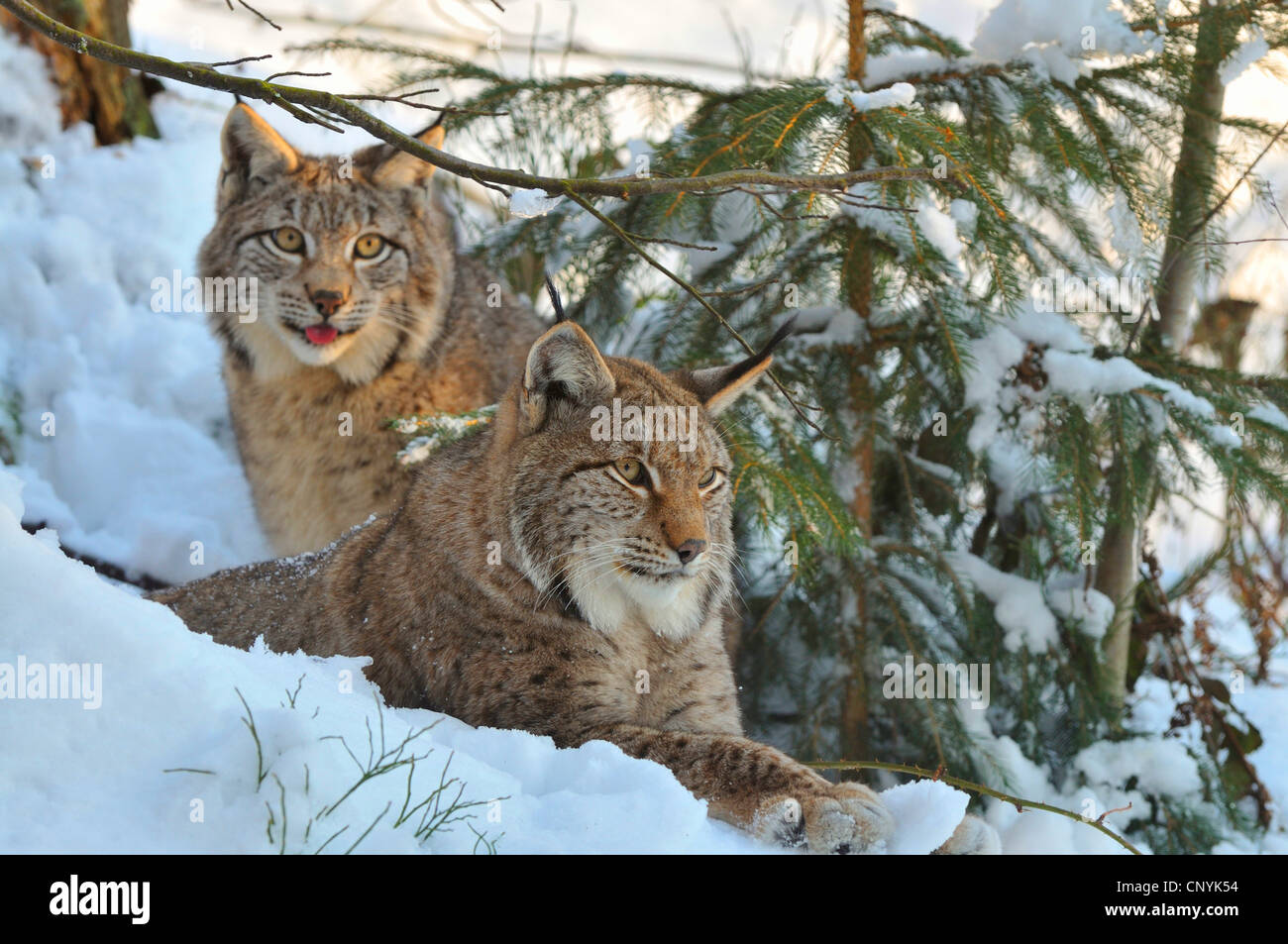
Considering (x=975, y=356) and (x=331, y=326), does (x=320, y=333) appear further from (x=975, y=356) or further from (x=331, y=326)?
(x=975, y=356)

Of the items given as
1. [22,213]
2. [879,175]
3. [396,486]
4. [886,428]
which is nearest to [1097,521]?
[886,428]

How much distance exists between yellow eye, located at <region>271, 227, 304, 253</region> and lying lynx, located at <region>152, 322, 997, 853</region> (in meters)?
1.67

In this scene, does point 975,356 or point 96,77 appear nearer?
point 975,356

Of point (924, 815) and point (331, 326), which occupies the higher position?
point (331, 326)

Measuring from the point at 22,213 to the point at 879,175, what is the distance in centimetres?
579

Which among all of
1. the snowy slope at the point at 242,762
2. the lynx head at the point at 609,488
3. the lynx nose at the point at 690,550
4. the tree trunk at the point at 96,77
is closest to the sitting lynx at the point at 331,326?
the lynx head at the point at 609,488

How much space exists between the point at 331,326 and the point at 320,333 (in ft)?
0.18

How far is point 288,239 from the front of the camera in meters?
4.91

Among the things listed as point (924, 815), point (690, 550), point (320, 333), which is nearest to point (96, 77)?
point (320, 333)

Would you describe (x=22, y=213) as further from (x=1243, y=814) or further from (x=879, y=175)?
(x=1243, y=814)

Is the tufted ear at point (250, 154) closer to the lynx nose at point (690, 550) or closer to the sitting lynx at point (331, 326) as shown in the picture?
the sitting lynx at point (331, 326)

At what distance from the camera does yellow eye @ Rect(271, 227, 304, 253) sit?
16.1 feet

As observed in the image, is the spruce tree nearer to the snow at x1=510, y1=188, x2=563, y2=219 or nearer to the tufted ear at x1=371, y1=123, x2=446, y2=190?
the tufted ear at x1=371, y1=123, x2=446, y2=190

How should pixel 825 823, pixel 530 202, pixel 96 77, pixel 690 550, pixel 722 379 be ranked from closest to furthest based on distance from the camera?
pixel 825 823 → pixel 530 202 → pixel 690 550 → pixel 722 379 → pixel 96 77
